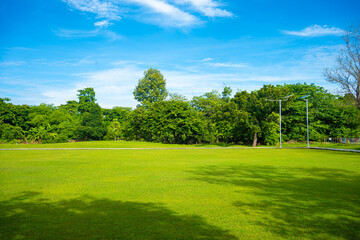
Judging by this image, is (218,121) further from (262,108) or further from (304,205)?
(304,205)

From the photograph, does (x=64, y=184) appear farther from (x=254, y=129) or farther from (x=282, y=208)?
(x=254, y=129)

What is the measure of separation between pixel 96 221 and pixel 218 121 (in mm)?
42483

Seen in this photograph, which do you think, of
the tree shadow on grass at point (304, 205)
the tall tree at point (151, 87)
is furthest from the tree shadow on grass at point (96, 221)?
the tall tree at point (151, 87)

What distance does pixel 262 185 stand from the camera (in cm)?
839

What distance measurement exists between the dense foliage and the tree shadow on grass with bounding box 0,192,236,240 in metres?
37.2

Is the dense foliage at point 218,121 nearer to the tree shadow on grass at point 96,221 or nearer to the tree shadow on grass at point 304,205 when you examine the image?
the tree shadow on grass at point 304,205

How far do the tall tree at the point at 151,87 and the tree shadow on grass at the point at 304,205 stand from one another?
5796cm

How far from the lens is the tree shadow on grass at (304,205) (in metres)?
4.39

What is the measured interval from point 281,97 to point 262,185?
36.7 m

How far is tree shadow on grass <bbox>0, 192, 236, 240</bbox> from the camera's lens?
4.20 meters

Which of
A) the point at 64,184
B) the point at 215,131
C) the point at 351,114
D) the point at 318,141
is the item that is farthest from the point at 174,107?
the point at 64,184

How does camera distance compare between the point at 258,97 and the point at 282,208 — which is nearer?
the point at 282,208

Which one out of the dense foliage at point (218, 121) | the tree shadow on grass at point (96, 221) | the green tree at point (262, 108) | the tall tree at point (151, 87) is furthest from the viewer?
the tall tree at point (151, 87)

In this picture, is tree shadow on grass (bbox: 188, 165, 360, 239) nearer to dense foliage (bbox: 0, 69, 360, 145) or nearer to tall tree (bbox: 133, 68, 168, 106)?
dense foliage (bbox: 0, 69, 360, 145)
